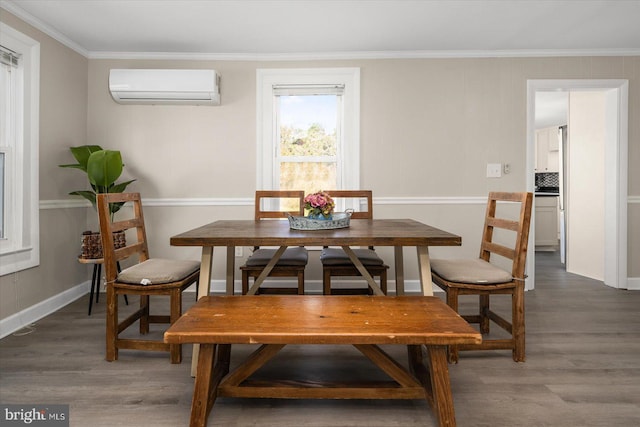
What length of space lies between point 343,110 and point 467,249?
1.77m

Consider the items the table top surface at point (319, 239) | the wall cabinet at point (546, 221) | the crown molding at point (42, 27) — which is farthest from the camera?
the wall cabinet at point (546, 221)

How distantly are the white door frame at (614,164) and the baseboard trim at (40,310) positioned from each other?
13.5 ft

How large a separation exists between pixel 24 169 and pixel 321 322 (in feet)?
8.68

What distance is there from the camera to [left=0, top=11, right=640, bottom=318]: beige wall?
3615 mm

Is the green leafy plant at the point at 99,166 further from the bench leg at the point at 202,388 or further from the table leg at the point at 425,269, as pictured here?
the table leg at the point at 425,269

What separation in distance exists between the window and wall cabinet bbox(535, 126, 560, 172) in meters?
5.17

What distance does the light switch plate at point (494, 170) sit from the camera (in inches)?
143

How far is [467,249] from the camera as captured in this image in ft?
12.1

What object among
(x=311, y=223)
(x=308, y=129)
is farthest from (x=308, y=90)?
(x=311, y=223)

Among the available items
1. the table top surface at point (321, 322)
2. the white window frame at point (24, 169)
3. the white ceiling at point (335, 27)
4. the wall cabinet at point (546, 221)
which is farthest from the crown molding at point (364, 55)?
the wall cabinet at point (546, 221)

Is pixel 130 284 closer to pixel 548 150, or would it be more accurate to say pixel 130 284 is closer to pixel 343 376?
pixel 343 376

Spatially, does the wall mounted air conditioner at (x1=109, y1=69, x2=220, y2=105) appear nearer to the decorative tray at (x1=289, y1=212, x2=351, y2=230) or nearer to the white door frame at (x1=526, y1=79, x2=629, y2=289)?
the decorative tray at (x1=289, y1=212, x2=351, y2=230)

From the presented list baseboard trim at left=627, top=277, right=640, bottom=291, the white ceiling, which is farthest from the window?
baseboard trim at left=627, top=277, right=640, bottom=291

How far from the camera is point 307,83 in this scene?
11.9ft
